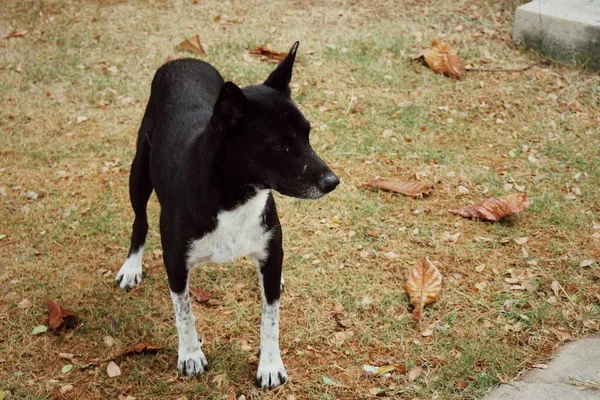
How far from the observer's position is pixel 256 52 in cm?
778

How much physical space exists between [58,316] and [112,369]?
1.93 feet

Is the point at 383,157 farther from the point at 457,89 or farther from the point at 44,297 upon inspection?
the point at 44,297

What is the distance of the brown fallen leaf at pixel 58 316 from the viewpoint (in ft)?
13.9

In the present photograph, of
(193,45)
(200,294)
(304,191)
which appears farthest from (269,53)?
(304,191)

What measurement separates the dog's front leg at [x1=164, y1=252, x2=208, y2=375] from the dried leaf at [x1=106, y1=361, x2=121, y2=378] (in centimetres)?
37

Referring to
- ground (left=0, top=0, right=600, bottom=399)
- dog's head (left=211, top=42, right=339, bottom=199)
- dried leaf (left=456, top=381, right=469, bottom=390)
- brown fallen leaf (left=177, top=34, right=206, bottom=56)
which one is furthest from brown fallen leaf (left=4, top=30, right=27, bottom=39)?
dried leaf (left=456, top=381, right=469, bottom=390)

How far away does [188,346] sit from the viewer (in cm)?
383

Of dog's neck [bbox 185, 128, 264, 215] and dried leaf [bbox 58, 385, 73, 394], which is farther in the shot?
dried leaf [bbox 58, 385, 73, 394]

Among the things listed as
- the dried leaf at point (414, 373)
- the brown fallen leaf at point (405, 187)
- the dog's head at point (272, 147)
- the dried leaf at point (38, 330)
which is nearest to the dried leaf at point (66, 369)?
the dried leaf at point (38, 330)

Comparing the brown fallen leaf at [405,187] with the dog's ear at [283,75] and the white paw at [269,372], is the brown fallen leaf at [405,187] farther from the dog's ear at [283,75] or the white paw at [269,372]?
the dog's ear at [283,75]

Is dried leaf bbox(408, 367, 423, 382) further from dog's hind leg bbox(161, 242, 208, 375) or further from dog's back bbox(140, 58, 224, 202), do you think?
dog's back bbox(140, 58, 224, 202)

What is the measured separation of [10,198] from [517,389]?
423 centimetres

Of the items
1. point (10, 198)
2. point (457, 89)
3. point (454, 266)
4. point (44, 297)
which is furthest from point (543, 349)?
point (10, 198)

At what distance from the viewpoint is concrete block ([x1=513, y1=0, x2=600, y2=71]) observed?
718 centimetres
